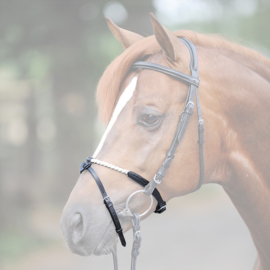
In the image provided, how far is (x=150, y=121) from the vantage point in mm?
946

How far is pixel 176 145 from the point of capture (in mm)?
945

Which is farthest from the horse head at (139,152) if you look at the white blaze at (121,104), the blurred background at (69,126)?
the blurred background at (69,126)

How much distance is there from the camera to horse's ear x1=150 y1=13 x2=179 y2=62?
928mm

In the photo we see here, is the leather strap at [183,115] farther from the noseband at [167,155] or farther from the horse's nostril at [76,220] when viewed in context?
the horse's nostril at [76,220]

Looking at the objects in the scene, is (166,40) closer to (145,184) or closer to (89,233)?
(145,184)

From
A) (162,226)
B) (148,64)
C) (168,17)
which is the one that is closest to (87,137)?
→ (162,226)

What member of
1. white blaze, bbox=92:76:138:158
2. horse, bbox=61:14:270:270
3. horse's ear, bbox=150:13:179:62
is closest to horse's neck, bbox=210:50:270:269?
horse, bbox=61:14:270:270

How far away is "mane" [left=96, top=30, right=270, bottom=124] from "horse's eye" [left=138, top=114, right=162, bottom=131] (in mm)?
166

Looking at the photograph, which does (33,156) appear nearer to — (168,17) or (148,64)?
(168,17)

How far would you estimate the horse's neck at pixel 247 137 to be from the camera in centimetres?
101

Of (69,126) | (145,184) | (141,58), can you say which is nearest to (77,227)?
(145,184)

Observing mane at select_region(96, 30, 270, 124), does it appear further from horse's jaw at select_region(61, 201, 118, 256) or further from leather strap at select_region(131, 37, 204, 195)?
horse's jaw at select_region(61, 201, 118, 256)

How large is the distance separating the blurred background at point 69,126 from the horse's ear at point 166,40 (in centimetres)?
112

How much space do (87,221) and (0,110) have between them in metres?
2.51
